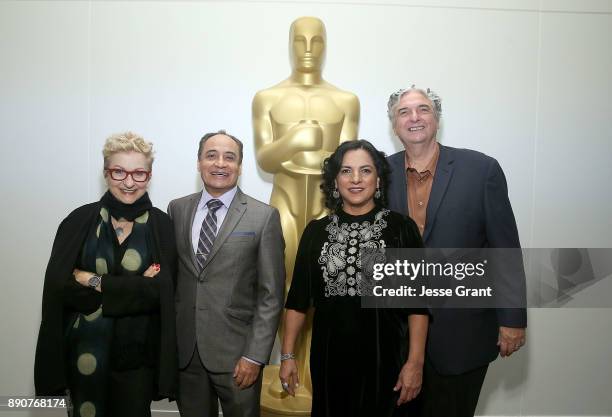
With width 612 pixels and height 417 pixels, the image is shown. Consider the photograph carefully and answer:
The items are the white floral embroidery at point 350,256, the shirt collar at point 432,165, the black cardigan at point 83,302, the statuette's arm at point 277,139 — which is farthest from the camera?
the statuette's arm at point 277,139

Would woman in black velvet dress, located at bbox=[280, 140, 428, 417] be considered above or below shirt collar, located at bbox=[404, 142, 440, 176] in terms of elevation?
below

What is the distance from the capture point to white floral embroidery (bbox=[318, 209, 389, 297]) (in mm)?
2398

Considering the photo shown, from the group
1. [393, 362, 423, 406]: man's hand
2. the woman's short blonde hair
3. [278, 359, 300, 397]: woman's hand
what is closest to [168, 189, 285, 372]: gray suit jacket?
[278, 359, 300, 397]: woman's hand

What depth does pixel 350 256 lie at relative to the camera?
7.95 feet

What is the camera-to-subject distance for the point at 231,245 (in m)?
2.48

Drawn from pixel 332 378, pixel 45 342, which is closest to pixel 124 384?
pixel 45 342

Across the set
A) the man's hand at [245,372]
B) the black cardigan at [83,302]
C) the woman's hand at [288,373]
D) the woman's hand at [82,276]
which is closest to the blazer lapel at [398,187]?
the woman's hand at [288,373]

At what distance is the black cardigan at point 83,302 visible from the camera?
2279mm

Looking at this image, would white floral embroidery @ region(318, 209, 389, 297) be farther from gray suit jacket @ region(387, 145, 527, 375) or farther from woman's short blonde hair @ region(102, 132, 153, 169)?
woman's short blonde hair @ region(102, 132, 153, 169)

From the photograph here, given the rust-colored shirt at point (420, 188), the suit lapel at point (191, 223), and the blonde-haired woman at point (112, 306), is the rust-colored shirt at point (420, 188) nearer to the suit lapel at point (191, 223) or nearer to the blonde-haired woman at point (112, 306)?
the suit lapel at point (191, 223)

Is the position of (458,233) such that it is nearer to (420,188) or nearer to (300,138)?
(420,188)

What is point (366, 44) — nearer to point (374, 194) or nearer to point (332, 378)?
point (374, 194)

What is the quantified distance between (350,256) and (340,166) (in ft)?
1.45

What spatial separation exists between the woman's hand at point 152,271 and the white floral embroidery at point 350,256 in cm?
75
